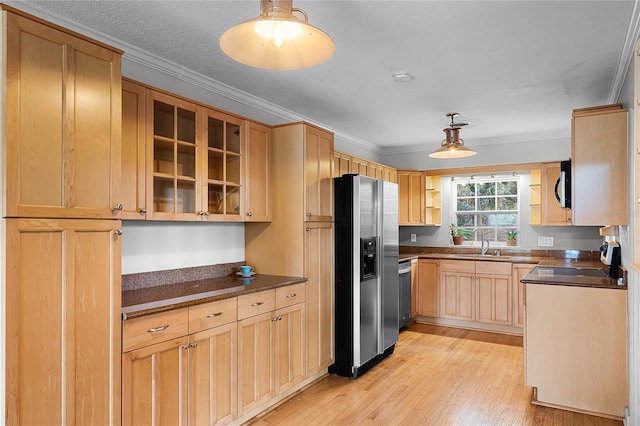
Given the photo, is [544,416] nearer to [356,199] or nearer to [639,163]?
[639,163]

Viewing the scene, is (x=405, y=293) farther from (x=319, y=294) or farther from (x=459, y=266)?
(x=319, y=294)

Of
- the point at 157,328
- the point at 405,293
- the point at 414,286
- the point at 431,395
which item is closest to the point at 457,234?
the point at 414,286

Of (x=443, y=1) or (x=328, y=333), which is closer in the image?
(x=443, y=1)

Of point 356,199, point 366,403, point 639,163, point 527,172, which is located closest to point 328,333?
point 366,403

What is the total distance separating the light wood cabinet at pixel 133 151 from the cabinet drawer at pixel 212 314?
2.16ft

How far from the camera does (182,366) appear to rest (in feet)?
7.80

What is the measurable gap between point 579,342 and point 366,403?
1.59m

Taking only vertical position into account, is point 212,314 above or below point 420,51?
below

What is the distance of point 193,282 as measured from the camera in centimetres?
315

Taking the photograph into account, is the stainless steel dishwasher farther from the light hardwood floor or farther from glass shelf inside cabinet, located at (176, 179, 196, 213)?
glass shelf inside cabinet, located at (176, 179, 196, 213)

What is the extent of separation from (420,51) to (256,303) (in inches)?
80.1

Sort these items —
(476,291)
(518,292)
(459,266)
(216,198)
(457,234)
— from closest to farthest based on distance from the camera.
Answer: (216,198) → (518,292) → (476,291) → (459,266) → (457,234)

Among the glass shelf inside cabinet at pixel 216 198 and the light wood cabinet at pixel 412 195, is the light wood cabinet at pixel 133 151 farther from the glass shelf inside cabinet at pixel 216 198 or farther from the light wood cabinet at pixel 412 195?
the light wood cabinet at pixel 412 195

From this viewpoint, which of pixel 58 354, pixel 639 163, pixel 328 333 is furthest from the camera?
pixel 328 333
